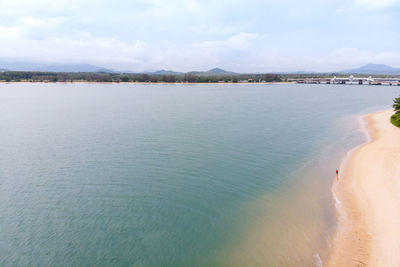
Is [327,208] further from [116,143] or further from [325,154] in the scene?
[116,143]

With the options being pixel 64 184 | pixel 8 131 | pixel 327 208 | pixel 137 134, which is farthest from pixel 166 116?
pixel 327 208

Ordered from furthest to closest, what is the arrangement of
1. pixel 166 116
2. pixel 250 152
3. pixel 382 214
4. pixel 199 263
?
pixel 166 116
pixel 250 152
pixel 382 214
pixel 199 263

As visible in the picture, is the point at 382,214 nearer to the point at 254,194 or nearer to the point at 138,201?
the point at 254,194

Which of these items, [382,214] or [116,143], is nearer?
[382,214]

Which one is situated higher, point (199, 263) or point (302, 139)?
point (302, 139)

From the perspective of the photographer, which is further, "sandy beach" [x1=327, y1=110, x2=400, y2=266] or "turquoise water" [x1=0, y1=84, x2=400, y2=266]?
"turquoise water" [x1=0, y1=84, x2=400, y2=266]

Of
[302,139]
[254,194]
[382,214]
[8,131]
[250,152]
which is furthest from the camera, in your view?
[8,131]

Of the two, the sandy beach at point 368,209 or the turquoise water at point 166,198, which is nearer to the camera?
the sandy beach at point 368,209
